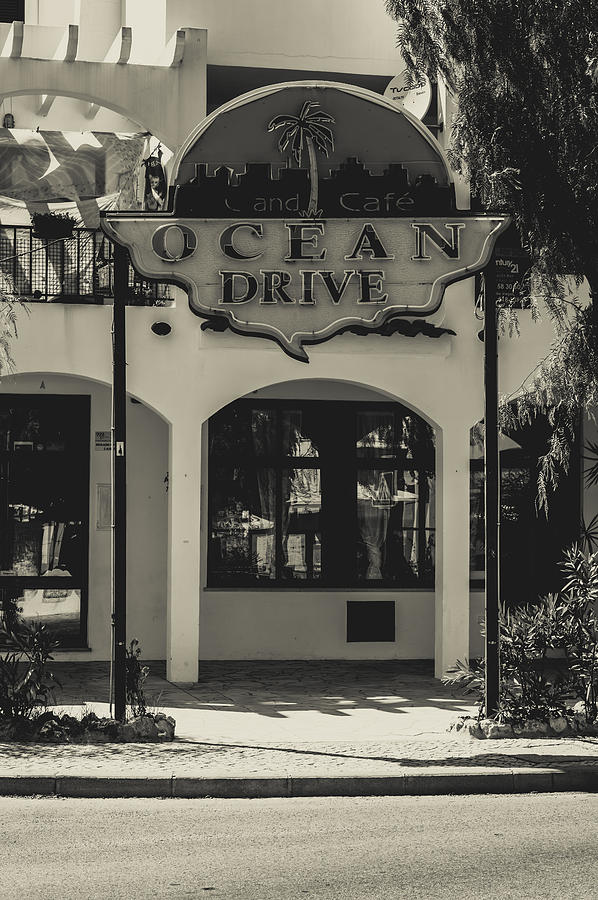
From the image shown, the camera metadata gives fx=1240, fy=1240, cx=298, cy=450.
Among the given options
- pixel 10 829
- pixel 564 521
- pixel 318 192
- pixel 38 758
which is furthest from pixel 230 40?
pixel 10 829

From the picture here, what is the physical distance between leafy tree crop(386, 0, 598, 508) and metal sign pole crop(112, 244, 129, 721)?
348cm

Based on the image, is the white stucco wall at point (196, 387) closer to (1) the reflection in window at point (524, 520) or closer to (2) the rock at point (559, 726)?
(1) the reflection in window at point (524, 520)

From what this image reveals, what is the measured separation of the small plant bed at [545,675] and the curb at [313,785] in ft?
3.81

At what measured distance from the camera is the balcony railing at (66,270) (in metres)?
13.8

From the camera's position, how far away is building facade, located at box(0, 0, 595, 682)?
1068 centimetres

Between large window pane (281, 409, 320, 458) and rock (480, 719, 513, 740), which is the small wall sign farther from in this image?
rock (480, 719, 513, 740)

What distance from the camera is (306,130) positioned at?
1215cm

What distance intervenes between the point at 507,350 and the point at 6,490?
6259 millimetres

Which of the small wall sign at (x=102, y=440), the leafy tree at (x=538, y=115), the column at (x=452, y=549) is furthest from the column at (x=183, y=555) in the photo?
the leafy tree at (x=538, y=115)

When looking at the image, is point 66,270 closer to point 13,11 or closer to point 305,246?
point 305,246

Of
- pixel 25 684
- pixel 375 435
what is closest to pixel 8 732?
pixel 25 684

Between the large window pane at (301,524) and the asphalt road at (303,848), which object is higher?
the large window pane at (301,524)

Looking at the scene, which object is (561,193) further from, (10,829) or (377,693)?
(10,829)

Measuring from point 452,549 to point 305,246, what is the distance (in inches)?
185
